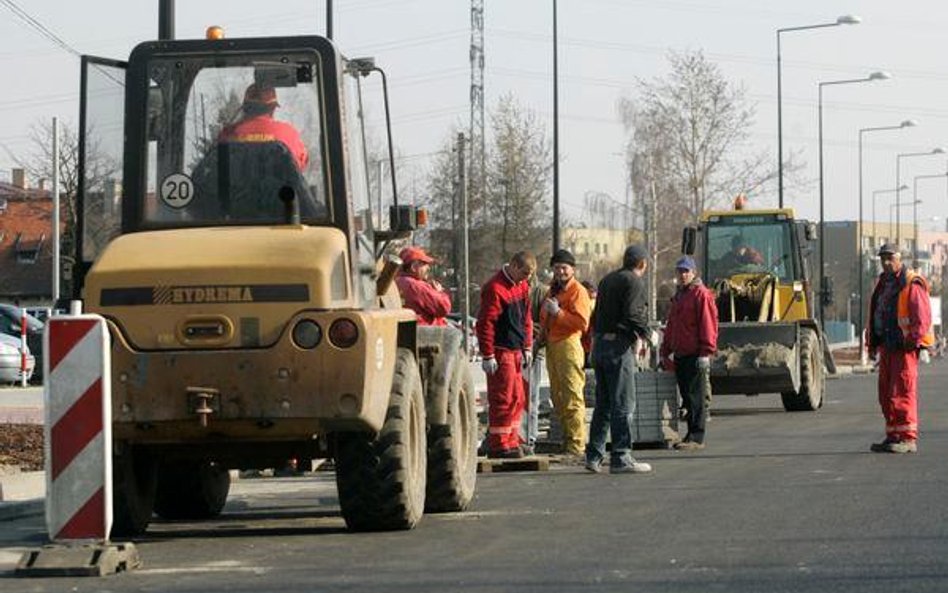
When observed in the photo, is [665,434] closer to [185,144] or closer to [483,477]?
[483,477]

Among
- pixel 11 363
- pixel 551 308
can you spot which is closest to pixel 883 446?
pixel 551 308

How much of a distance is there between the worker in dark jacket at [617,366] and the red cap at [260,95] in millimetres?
5148

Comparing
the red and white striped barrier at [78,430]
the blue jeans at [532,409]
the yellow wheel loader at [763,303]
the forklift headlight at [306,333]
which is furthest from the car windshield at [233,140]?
the yellow wheel loader at [763,303]

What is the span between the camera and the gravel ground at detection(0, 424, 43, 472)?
16.2 metres

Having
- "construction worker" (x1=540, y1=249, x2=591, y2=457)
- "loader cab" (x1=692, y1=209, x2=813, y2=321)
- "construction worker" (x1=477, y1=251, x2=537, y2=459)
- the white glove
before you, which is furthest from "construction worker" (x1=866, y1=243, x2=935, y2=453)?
"loader cab" (x1=692, y1=209, x2=813, y2=321)

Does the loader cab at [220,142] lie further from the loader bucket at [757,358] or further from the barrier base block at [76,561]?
the loader bucket at [757,358]

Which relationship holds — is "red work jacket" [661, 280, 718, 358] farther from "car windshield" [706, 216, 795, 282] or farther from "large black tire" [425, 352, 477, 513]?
"car windshield" [706, 216, 795, 282]

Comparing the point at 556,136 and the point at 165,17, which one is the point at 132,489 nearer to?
the point at 165,17

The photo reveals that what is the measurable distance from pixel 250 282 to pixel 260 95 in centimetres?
144

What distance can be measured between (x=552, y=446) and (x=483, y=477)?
10.3 feet

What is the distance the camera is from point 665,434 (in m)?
19.2

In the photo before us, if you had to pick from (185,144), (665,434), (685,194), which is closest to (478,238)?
(685,194)

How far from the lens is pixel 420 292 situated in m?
16.4

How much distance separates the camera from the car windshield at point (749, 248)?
30531 millimetres
